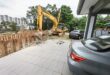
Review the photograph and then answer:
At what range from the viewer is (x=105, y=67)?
189 cm

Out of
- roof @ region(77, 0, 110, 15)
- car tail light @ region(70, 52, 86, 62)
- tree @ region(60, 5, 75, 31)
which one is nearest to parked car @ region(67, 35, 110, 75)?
car tail light @ region(70, 52, 86, 62)

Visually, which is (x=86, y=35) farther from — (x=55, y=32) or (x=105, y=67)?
(x=55, y=32)

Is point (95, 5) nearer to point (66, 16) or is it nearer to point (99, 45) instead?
point (99, 45)

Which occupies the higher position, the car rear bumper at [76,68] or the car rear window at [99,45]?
the car rear window at [99,45]

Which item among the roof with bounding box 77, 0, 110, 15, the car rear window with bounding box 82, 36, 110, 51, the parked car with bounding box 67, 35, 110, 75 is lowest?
the parked car with bounding box 67, 35, 110, 75

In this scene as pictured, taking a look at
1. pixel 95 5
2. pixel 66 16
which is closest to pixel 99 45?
pixel 95 5

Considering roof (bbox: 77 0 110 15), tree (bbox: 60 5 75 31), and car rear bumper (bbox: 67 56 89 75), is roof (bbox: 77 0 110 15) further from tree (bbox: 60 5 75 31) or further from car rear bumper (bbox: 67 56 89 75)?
tree (bbox: 60 5 75 31)

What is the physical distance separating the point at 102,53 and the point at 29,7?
29.2 metres

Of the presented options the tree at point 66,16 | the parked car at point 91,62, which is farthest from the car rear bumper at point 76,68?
the tree at point 66,16

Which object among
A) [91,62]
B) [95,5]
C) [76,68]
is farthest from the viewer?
[95,5]

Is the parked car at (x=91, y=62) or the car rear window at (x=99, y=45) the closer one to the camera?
the parked car at (x=91, y=62)

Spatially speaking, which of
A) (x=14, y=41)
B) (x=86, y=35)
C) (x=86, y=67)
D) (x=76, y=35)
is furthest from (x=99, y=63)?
(x=76, y=35)

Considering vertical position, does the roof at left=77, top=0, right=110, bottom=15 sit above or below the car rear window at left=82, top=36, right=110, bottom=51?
above

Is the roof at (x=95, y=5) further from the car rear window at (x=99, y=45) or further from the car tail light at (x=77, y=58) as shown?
the car tail light at (x=77, y=58)
